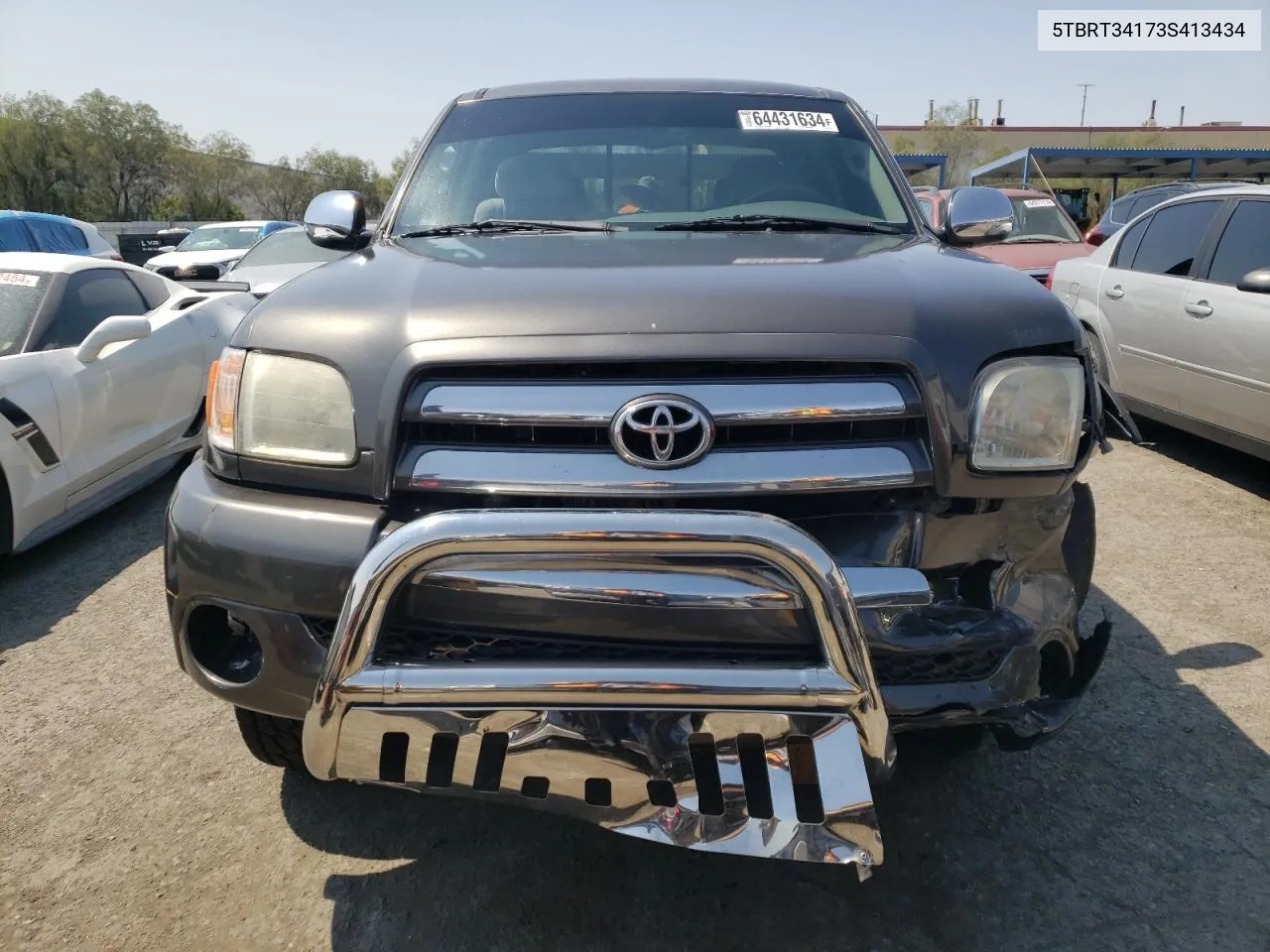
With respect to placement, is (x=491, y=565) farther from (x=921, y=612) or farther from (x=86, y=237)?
(x=86, y=237)

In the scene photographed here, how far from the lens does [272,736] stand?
2.28 metres

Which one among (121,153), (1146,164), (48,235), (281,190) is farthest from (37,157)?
(1146,164)

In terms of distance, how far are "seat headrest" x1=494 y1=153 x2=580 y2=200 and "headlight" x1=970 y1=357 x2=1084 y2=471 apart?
1.56 metres

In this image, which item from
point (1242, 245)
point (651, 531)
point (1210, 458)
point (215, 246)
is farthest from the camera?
point (215, 246)

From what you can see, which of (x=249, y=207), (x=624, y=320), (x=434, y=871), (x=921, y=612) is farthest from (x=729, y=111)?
(x=249, y=207)

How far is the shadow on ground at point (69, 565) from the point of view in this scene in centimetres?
371

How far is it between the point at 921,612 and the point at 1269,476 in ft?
16.1

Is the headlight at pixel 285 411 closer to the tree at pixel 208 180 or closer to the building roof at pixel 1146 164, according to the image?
the building roof at pixel 1146 164

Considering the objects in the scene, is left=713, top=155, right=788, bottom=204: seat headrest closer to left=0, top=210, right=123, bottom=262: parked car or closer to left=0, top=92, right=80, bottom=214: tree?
left=0, top=210, right=123, bottom=262: parked car

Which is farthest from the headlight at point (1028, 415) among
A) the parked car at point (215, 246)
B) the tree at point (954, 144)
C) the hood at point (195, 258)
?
the tree at point (954, 144)

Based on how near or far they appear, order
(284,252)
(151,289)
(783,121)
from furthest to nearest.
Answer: (284,252) < (151,289) < (783,121)

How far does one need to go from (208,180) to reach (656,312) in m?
55.1

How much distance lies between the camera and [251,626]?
6.16ft

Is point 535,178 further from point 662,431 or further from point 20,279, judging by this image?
point 20,279
